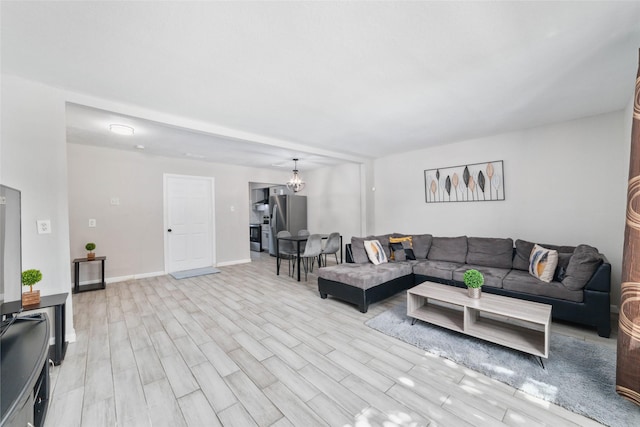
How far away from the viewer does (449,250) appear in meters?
4.15

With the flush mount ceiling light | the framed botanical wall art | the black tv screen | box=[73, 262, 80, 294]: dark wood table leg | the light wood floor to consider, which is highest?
the flush mount ceiling light

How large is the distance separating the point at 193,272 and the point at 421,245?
460cm

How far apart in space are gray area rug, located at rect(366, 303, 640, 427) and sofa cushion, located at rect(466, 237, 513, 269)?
4.11 feet

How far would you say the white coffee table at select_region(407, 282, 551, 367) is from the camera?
2.10 metres

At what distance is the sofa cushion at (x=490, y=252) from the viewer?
11.9ft

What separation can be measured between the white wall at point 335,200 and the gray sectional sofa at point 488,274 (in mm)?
1975

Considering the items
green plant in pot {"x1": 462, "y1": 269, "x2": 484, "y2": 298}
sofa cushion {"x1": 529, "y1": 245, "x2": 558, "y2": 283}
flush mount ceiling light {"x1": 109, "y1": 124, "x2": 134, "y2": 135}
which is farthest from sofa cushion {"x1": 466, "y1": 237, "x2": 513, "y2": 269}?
flush mount ceiling light {"x1": 109, "y1": 124, "x2": 134, "y2": 135}

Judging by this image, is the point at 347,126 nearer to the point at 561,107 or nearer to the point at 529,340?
the point at 561,107

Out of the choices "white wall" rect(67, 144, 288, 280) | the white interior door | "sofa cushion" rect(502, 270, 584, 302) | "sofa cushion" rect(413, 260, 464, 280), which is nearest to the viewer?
"sofa cushion" rect(502, 270, 584, 302)

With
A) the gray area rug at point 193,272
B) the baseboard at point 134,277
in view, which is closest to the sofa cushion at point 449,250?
the gray area rug at point 193,272

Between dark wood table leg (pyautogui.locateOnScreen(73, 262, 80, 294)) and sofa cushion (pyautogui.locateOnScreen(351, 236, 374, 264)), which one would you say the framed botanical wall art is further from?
dark wood table leg (pyautogui.locateOnScreen(73, 262, 80, 294))

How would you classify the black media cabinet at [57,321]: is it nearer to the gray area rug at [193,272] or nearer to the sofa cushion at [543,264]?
the gray area rug at [193,272]

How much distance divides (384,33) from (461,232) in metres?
3.85

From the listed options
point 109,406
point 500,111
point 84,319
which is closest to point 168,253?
point 84,319
